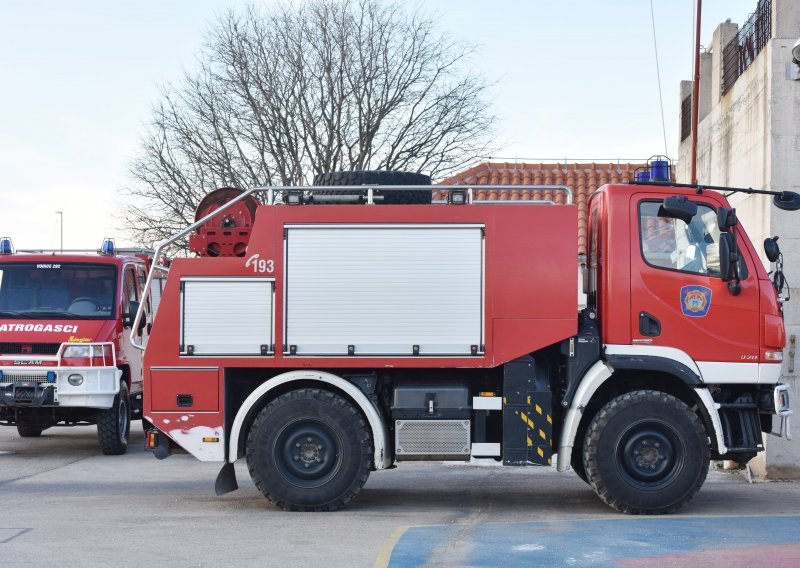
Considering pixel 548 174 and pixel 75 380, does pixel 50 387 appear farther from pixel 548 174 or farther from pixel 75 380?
pixel 548 174

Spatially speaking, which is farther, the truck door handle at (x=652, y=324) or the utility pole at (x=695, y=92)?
the utility pole at (x=695, y=92)

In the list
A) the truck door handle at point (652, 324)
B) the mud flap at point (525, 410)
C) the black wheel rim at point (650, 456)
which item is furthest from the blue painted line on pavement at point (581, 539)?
the truck door handle at point (652, 324)

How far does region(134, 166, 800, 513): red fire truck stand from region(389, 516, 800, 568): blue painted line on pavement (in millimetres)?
652

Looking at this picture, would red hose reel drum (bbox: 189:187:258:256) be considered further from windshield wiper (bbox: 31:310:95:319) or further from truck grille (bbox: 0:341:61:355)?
windshield wiper (bbox: 31:310:95:319)

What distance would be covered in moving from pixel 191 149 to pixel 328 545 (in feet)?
75.7

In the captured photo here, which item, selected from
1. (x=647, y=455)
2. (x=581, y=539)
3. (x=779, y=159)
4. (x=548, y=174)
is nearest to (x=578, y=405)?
(x=647, y=455)

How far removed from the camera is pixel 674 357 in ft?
33.0

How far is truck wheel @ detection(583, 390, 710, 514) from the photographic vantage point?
995cm

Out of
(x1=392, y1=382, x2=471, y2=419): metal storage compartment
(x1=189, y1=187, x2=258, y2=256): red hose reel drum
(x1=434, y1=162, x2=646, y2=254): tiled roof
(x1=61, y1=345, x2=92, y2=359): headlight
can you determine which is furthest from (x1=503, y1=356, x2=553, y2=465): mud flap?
(x1=434, y1=162, x2=646, y2=254): tiled roof

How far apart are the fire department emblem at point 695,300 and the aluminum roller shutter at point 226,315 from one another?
379cm

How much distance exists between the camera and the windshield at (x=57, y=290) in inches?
589

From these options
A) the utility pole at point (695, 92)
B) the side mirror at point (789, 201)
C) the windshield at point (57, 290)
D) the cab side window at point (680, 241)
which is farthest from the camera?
the utility pole at point (695, 92)

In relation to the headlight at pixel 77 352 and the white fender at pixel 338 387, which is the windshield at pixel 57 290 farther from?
the white fender at pixel 338 387

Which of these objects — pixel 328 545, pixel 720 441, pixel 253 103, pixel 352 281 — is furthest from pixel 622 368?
pixel 253 103
